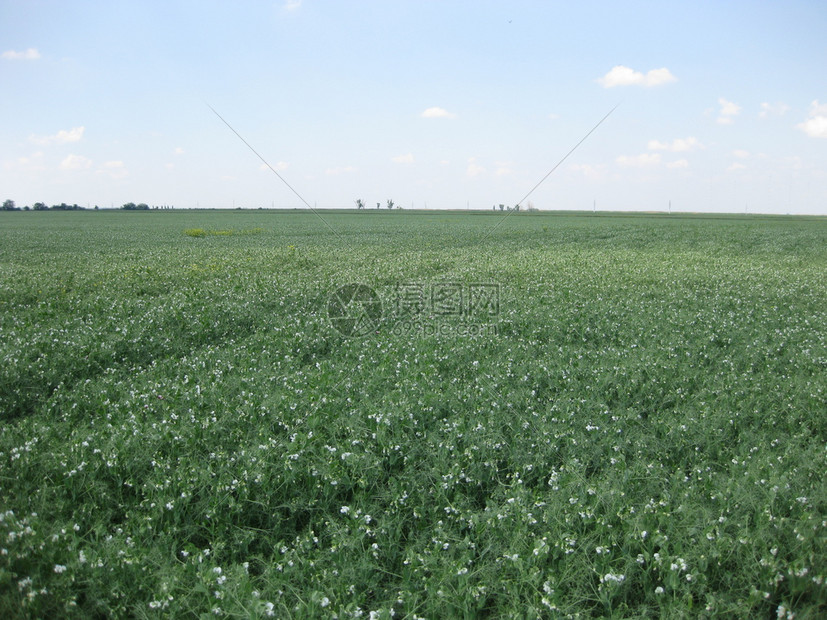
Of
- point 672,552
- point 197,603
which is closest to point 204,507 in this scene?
point 197,603

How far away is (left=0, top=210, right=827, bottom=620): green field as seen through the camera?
371cm

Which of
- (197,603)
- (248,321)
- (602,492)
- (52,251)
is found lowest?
(197,603)

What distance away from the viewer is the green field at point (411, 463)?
3.71 m

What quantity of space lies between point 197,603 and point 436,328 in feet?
24.3

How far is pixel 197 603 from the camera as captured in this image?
3617 millimetres

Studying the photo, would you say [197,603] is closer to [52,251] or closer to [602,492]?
[602,492]
